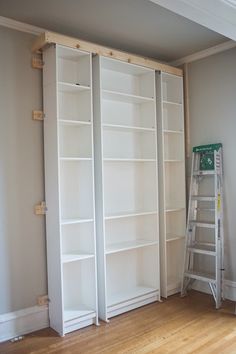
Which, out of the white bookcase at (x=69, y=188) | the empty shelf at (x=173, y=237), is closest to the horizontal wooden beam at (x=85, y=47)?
the white bookcase at (x=69, y=188)

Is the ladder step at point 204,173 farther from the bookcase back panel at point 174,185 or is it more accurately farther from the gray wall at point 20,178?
the gray wall at point 20,178

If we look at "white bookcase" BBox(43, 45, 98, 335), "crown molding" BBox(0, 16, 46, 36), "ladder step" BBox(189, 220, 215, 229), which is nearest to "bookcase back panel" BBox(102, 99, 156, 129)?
"white bookcase" BBox(43, 45, 98, 335)

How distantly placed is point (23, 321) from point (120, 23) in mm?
2852

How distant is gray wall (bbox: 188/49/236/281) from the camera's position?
348 cm

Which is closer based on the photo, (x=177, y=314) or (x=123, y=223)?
(x=177, y=314)

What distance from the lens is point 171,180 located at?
3.97 m

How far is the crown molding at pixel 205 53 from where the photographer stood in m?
3.43

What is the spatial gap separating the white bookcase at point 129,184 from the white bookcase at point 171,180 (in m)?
0.10

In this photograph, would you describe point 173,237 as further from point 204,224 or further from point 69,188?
point 69,188

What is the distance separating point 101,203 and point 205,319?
1488mm

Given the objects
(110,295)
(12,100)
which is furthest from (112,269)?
(12,100)

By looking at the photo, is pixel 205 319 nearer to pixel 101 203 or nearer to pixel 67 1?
pixel 101 203

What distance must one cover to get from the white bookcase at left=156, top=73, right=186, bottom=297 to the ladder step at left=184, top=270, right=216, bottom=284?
240mm

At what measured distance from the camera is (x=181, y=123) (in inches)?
151
